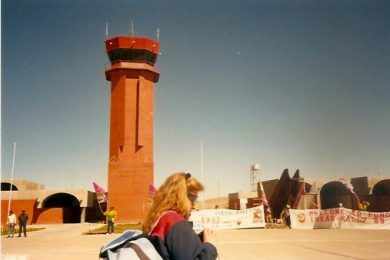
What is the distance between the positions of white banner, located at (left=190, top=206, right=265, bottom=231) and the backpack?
25.0m

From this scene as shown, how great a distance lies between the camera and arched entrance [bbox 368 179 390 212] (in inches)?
1698

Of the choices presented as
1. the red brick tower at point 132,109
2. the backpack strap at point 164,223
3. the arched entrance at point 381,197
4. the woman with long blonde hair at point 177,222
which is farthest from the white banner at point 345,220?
the backpack strap at point 164,223

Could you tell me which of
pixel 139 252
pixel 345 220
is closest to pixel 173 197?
pixel 139 252

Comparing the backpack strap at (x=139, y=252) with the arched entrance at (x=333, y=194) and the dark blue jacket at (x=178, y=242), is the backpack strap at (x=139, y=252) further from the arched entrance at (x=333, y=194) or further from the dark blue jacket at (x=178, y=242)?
the arched entrance at (x=333, y=194)

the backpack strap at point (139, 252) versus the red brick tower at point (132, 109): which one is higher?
the red brick tower at point (132, 109)

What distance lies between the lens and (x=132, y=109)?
44.1 m

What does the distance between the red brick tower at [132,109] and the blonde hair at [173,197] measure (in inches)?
1531

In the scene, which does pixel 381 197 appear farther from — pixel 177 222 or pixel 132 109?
pixel 177 222

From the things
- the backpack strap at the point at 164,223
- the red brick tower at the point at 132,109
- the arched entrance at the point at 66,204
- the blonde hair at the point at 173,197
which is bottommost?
the arched entrance at the point at 66,204

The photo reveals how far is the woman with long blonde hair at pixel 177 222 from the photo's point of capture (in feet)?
8.65

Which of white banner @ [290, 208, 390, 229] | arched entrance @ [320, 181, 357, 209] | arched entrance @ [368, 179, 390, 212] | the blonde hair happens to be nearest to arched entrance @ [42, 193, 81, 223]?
arched entrance @ [320, 181, 357, 209]

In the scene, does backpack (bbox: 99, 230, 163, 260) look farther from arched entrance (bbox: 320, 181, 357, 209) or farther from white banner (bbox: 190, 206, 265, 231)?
arched entrance (bbox: 320, 181, 357, 209)

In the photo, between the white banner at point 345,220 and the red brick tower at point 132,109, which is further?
the red brick tower at point 132,109

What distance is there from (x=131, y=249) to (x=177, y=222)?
38cm
